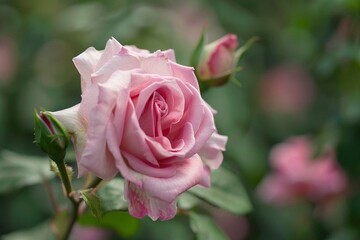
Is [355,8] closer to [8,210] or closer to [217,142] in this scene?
[217,142]

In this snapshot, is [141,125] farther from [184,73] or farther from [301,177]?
[301,177]

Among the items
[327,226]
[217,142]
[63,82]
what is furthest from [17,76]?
[217,142]

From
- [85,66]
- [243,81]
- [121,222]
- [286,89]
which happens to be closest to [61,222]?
[121,222]

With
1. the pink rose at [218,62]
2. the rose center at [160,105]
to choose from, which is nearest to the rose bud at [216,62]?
the pink rose at [218,62]

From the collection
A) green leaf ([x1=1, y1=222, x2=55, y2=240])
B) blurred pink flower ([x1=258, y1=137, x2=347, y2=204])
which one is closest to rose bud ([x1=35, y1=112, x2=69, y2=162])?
green leaf ([x1=1, y1=222, x2=55, y2=240])

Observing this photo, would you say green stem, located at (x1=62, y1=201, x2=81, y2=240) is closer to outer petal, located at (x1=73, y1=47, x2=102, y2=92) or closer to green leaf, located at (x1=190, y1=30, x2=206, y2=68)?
outer petal, located at (x1=73, y1=47, x2=102, y2=92)
